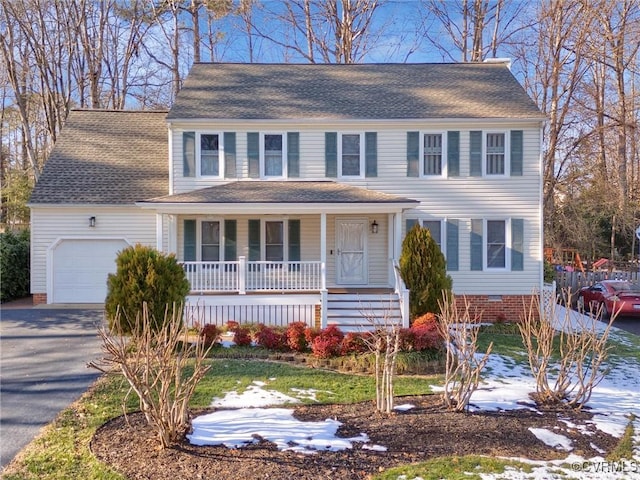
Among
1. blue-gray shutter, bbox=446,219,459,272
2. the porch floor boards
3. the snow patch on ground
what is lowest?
the snow patch on ground

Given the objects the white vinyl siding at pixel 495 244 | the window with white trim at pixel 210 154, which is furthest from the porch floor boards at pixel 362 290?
the window with white trim at pixel 210 154

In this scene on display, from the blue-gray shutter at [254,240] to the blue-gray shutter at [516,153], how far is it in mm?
7555

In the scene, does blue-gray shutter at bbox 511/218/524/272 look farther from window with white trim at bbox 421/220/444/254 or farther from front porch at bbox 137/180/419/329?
front porch at bbox 137/180/419/329

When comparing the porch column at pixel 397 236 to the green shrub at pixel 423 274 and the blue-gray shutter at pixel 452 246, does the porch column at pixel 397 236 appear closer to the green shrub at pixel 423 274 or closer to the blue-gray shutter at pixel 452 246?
the green shrub at pixel 423 274

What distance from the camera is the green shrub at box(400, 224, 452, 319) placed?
11.1 meters

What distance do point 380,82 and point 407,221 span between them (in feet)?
16.9

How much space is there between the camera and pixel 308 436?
208 inches

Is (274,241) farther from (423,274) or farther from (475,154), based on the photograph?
(475,154)

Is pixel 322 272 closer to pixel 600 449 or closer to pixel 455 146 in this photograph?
pixel 455 146

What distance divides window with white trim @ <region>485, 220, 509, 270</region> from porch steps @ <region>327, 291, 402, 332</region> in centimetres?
354

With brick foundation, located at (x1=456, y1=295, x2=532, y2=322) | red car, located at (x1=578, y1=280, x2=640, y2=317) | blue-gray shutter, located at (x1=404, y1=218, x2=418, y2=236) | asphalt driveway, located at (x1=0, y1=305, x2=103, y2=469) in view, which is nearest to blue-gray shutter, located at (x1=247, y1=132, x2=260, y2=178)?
blue-gray shutter, located at (x1=404, y1=218, x2=418, y2=236)

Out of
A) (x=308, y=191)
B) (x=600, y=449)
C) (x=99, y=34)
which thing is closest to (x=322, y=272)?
(x=308, y=191)

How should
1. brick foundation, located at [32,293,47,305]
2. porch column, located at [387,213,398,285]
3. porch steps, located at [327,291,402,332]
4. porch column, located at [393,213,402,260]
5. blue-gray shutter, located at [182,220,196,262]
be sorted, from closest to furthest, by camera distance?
porch steps, located at [327,291,402,332] < porch column, located at [393,213,402,260] < porch column, located at [387,213,398,285] < blue-gray shutter, located at [182,220,196,262] < brick foundation, located at [32,293,47,305]

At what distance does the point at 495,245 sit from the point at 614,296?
444 cm
